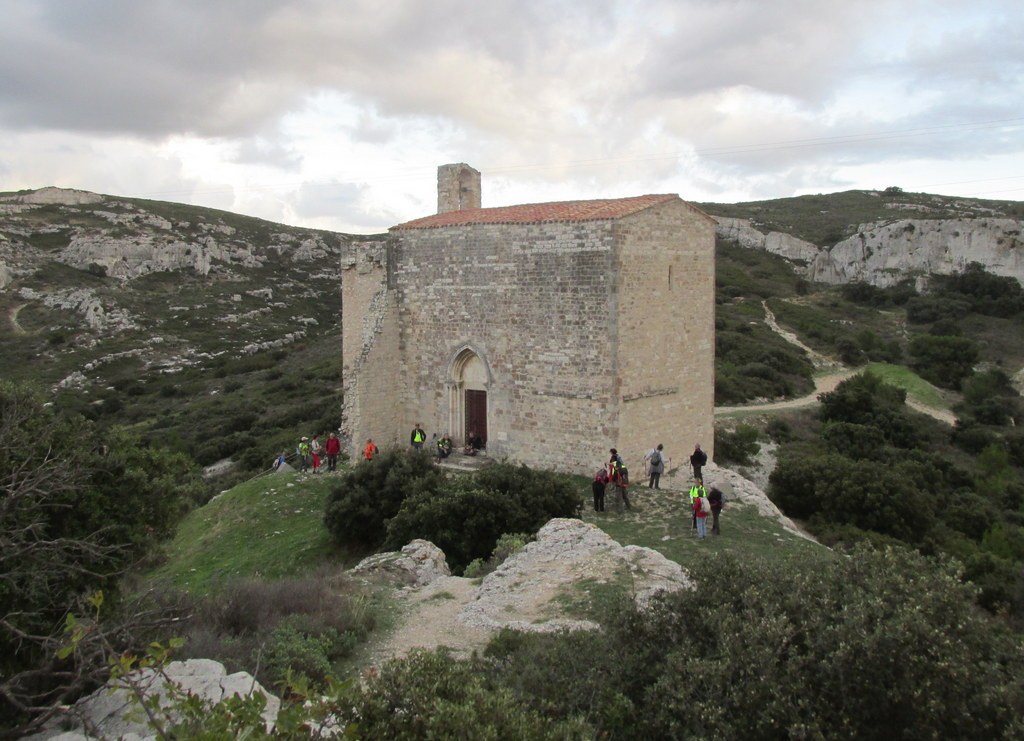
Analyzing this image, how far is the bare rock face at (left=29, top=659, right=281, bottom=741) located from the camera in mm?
5125

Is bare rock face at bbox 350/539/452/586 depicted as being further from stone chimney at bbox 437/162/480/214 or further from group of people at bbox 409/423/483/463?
stone chimney at bbox 437/162/480/214

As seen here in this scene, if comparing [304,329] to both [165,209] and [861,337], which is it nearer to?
[165,209]

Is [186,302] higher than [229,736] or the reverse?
higher

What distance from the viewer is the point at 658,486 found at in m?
15.1

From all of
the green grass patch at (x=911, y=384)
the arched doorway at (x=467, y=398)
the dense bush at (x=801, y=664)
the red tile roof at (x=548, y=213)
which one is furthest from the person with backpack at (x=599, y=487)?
the green grass patch at (x=911, y=384)

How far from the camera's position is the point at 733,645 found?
5.29 m

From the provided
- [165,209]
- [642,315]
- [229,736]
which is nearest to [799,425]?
[642,315]

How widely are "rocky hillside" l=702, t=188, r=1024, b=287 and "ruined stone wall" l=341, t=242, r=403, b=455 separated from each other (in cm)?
4851

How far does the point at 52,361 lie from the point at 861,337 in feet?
136

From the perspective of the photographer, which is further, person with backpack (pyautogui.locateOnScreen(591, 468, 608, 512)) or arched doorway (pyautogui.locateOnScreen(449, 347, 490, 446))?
arched doorway (pyautogui.locateOnScreen(449, 347, 490, 446))

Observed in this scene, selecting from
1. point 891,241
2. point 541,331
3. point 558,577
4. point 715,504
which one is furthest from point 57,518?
point 891,241

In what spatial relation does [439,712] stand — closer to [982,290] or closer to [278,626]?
[278,626]

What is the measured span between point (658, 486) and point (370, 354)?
675cm

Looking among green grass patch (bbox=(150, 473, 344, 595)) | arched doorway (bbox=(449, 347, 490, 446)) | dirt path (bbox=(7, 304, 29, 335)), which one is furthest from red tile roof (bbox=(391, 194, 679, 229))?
dirt path (bbox=(7, 304, 29, 335))
